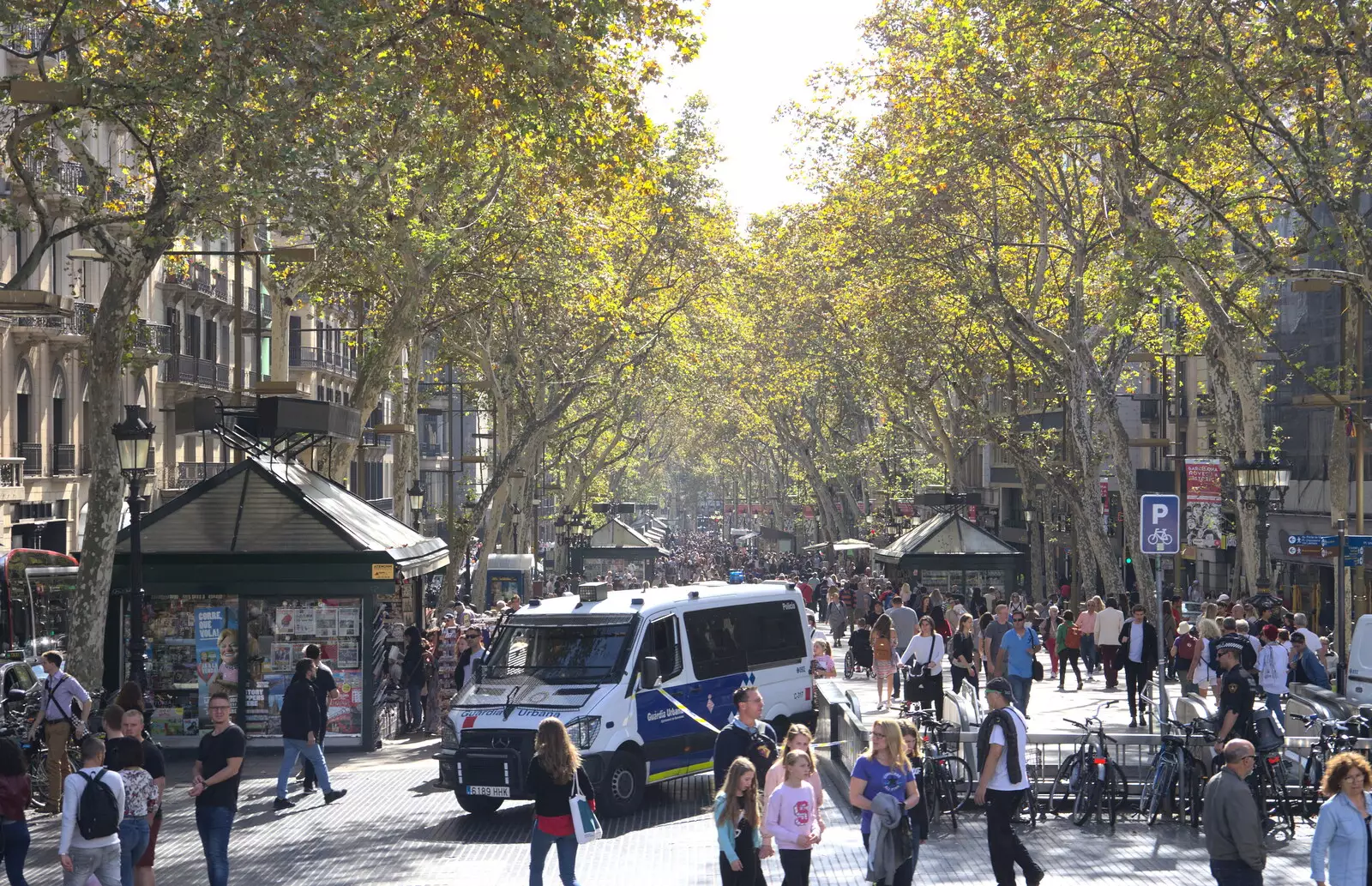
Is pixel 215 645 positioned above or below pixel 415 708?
above

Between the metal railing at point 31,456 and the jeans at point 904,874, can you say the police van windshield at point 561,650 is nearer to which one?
the jeans at point 904,874

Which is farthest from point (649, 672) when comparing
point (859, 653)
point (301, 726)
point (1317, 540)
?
point (1317, 540)

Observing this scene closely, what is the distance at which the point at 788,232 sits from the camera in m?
45.9

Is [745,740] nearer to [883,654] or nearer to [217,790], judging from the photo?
[217,790]

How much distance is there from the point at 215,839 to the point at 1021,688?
11444 mm

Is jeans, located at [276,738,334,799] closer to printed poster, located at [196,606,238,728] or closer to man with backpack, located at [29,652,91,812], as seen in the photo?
man with backpack, located at [29,652,91,812]

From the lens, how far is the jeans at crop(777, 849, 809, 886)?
9.35 meters

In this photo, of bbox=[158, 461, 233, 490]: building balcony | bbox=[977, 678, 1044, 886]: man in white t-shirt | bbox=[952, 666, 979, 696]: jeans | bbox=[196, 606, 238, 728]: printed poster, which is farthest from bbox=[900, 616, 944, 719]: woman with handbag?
bbox=[158, 461, 233, 490]: building balcony

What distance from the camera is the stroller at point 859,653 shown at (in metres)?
29.4

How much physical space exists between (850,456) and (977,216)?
1177 inches

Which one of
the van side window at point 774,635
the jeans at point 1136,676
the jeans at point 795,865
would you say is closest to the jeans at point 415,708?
the van side window at point 774,635

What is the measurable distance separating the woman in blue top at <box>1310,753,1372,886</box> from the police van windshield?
7.76 meters

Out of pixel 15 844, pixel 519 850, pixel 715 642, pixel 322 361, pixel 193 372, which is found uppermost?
pixel 322 361

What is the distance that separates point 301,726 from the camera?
15328 millimetres
